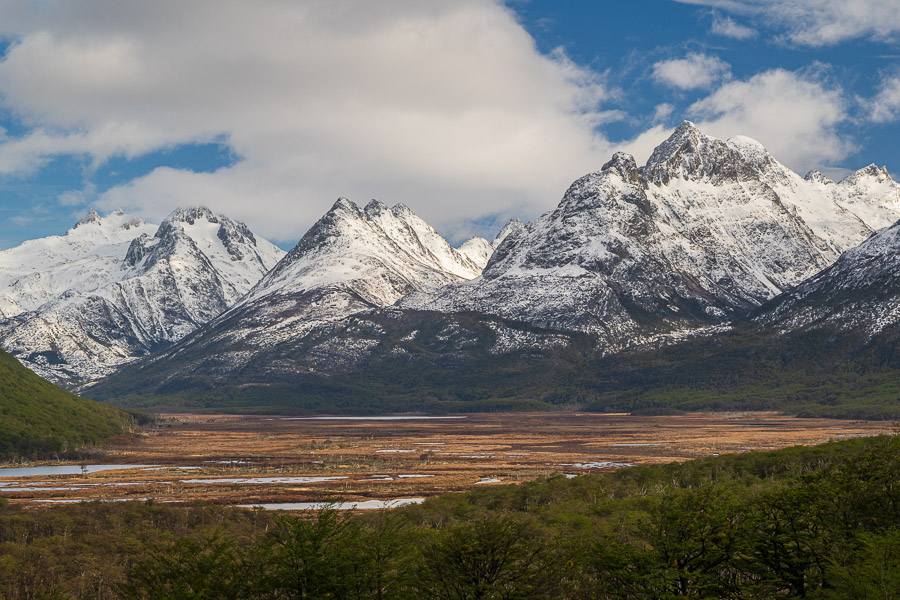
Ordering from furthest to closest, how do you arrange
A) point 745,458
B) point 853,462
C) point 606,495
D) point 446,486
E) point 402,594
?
point 446,486 → point 745,458 → point 606,495 → point 853,462 → point 402,594

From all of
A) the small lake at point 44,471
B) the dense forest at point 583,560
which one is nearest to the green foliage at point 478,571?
the dense forest at point 583,560

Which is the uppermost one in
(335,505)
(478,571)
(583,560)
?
(478,571)

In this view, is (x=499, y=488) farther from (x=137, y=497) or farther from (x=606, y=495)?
(x=137, y=497)

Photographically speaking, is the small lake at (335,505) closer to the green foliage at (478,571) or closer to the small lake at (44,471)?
the small lake at (44,471)

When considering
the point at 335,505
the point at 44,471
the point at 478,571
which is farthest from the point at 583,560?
the point at 44,471

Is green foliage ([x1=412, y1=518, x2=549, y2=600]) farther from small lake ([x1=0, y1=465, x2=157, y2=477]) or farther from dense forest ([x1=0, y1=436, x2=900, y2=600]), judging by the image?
small lake ([x1=0, y1=465, x2=157, y2=477])

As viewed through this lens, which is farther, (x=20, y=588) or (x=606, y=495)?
(x=606, y=495)

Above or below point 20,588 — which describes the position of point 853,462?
Result: above

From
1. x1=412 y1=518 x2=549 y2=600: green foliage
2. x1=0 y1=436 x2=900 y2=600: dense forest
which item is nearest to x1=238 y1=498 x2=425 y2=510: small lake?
x1=0 y1=436 x2=900 y2=600: dense forest

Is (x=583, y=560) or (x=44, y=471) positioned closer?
(x=583, y=560)

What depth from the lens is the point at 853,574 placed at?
4894 centimetres

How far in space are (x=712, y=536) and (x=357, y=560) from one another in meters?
21.8

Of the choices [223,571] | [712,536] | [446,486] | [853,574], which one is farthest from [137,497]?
[853,574]

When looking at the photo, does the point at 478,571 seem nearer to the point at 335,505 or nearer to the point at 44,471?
the point at 335,505
